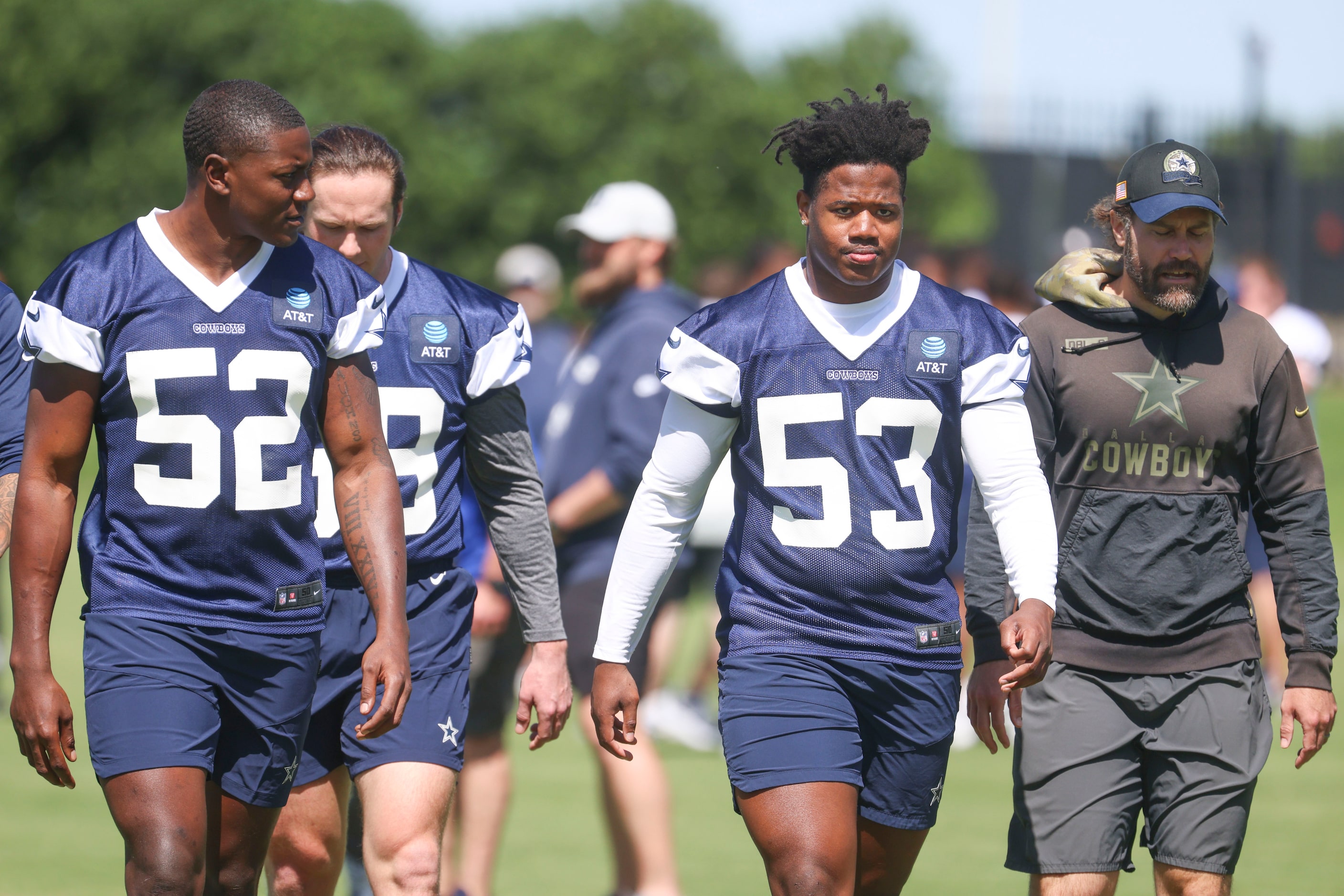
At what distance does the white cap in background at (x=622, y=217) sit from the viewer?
22.6 ft

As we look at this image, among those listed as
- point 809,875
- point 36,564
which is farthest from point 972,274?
point 36,564

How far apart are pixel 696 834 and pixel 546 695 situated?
3.08 m

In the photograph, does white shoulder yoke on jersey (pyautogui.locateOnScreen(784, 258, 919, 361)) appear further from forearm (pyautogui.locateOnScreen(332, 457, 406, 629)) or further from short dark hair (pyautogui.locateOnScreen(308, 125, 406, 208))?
short dark hair (pyautogui.locateOnScreen(308, 125, 406, 208))

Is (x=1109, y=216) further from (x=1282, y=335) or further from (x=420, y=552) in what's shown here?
(x=1282, y=335)

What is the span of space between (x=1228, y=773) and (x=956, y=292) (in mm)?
1477

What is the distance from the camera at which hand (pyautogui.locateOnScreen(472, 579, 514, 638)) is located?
5750 mm

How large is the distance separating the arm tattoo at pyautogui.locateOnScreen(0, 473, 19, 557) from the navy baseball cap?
3148 mm

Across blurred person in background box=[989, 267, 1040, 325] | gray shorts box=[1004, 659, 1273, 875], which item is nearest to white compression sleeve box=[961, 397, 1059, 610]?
gray shorts box=[1004, 659, 1273, 875]

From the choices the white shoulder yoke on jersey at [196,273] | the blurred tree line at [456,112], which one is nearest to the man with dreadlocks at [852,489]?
the white shoulder yoke on jersey at [196,273]

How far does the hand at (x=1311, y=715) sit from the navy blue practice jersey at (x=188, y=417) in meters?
2.64

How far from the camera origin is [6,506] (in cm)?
459

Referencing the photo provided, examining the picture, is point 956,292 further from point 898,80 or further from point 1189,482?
point 898,80

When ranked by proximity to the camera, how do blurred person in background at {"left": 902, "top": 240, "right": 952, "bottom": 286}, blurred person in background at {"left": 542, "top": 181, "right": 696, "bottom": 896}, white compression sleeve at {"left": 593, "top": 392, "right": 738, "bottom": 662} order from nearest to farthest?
white compression sleeve at {"left": 593, "top": 392, "right": 738, "bottom": 662}
blurred person in background at {"left": 542, "top": 181, "right": 696, "bottom": 896}
blurred person in background at {"left": 902, "top": 240, "right": 952, "bottom": 286}

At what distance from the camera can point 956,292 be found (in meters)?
4.43
